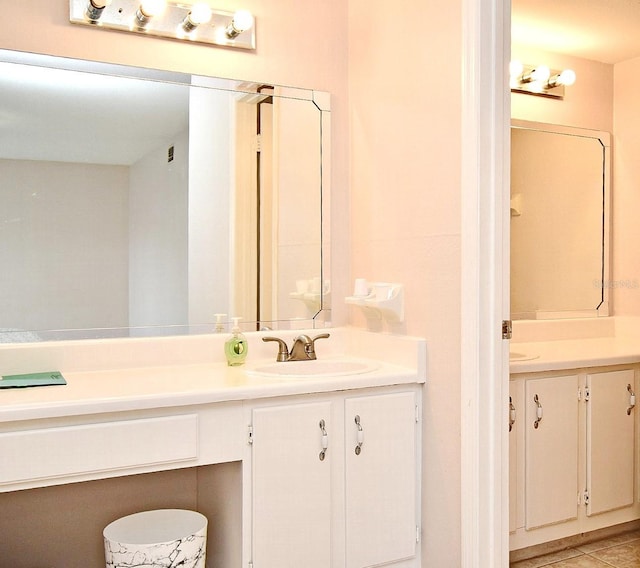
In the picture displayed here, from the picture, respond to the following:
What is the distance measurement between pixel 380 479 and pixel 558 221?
1.82 metres

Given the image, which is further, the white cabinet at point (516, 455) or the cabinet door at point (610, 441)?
the cabinet door at point (610, 441)

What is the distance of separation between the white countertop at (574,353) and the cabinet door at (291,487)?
88 centimetres

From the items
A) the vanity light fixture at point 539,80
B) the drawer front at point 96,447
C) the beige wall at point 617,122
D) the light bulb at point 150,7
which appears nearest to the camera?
the drawer front at point 96,447

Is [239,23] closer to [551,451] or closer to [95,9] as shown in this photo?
[95,9]

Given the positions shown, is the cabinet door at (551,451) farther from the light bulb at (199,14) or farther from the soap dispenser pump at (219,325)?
the light bulb at (199,14)

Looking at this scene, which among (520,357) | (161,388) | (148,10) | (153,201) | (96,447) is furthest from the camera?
(520,357)

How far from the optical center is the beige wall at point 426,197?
2152mm

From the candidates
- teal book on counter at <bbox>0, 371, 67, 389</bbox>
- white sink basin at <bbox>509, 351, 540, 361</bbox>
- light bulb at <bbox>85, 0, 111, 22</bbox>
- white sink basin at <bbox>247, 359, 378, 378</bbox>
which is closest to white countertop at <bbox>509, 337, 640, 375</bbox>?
white sink basin at <bbox>509, 351, 540, 361</bbox>

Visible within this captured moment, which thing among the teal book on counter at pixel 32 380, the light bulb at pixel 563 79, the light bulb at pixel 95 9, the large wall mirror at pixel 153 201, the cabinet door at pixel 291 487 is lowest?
the cabinet door at pixel 291 487

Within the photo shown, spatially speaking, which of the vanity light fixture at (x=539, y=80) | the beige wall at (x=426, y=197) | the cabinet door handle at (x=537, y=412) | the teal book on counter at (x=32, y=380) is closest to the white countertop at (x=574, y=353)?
the cabinet door handle at (x=537, y=412)

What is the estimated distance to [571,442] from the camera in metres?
2.69

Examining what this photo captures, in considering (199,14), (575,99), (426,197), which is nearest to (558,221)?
(575,99)

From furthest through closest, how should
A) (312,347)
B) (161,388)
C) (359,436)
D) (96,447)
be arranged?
(312,347) < (359,436) < (161,388) < (96,447)

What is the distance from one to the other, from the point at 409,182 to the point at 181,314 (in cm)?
95
